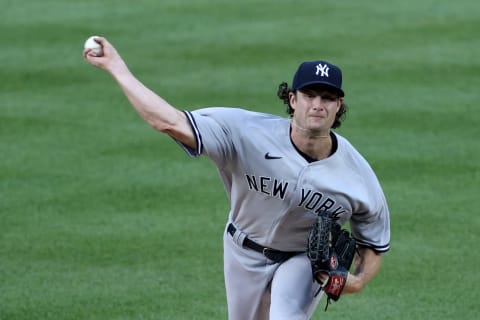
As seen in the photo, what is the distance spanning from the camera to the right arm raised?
488 cm

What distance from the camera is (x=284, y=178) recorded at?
211 inches

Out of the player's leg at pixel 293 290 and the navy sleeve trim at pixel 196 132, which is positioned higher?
the navy sleeve trim at pixel 196 132

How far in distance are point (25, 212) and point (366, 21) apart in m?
6.70

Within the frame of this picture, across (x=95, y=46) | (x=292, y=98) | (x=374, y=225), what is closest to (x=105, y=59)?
(x=95, y=46)

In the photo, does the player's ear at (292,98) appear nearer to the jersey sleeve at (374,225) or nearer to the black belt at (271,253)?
the jersey sleeve at (374,225)

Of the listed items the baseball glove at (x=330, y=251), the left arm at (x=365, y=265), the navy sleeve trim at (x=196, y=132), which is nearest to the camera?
the navy sleeve trim at (x=196, y=132)

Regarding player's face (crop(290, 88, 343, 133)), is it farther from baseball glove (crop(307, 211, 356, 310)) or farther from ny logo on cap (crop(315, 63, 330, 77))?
baseball glove (crop(307, 211, 356, 310))

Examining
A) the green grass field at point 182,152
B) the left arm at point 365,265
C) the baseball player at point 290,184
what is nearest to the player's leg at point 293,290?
the baseball player at point 290,184

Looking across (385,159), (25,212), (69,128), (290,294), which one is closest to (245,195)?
(290,294)

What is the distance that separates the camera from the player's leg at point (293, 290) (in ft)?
17.9

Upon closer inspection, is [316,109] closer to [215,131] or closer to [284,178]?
[284,178]

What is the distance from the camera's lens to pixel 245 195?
18.2 feet

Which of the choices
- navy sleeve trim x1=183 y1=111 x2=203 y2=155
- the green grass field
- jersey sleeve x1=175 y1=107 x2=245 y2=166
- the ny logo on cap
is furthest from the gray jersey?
the green grass field

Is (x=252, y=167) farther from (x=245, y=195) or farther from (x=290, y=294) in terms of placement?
(x=290, y=294)
